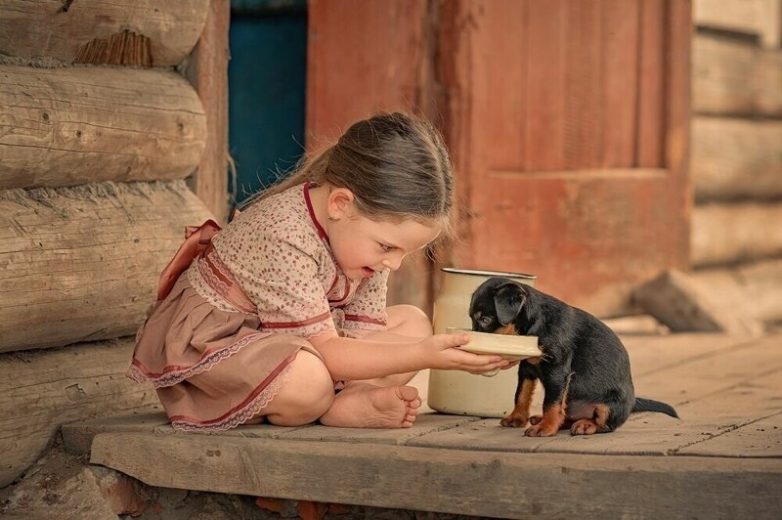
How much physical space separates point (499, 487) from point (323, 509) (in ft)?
1.85

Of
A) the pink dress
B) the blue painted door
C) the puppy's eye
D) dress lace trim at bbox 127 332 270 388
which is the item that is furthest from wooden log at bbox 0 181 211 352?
the blue painted door

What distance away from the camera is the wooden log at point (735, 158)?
755 cm

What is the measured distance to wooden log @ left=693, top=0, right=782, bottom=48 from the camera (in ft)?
24.3

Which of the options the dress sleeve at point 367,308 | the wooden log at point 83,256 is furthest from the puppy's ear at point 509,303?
the wooden log at point 83,256

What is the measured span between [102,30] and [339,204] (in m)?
0.96

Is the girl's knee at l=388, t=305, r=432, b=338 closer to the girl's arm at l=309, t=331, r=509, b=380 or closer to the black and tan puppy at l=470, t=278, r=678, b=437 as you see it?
the girl's arm at l=309, t=331, r=509, b=380

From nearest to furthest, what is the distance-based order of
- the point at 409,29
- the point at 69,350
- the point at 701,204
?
the point at 69,350 < the point at 409,29 < the point at 701,204

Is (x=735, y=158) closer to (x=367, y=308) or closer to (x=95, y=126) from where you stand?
(x=367, y=308)

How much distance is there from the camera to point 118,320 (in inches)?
153

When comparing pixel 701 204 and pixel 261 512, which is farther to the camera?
pixel 701 204

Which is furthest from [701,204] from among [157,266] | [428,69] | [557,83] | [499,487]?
[499,487]

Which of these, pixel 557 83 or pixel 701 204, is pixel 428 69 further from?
pixel 701 204

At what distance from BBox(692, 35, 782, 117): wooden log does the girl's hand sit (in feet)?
14.5

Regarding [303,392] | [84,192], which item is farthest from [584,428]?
[84,192]
